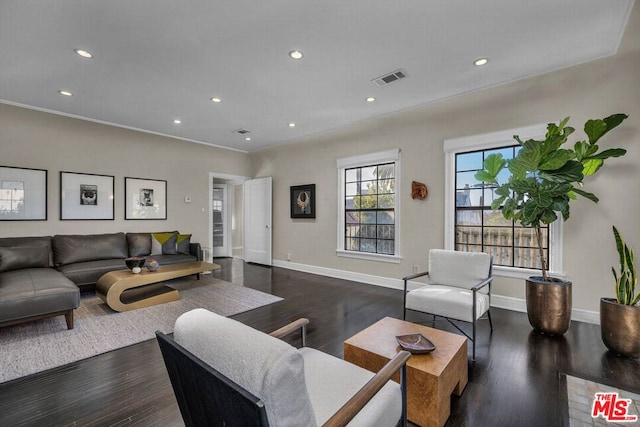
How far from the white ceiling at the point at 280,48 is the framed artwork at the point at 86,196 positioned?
120 cm

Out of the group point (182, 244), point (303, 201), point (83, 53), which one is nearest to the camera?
point (83, 53)

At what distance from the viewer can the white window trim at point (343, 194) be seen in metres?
4.57

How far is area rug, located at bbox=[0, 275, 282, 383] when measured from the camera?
234cm

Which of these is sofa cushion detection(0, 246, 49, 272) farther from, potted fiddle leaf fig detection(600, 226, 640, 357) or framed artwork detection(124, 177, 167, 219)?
potted fiddle leaf fig detection(600, 226, 640, 357)

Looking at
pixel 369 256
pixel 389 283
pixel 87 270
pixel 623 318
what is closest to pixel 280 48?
pixel 369 256

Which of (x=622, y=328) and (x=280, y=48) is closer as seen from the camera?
(x=622, y=328)

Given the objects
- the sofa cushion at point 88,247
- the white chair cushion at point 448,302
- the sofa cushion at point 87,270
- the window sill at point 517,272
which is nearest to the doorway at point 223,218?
the sofa cushion at point 88,247

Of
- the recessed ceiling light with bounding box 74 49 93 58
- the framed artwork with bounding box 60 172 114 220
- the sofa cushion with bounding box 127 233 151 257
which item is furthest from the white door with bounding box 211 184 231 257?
the recessed ceiling light with bounding box 74 49 93 58

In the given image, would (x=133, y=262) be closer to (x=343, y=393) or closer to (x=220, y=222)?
(x=343, y=393)

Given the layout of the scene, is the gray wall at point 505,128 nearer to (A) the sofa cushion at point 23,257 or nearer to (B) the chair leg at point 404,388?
(B) the chair leg at point 404,388

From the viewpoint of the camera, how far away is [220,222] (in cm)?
805

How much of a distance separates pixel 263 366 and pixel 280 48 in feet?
9.53

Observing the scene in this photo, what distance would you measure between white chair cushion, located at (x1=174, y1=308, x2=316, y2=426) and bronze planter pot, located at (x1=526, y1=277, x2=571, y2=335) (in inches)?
117

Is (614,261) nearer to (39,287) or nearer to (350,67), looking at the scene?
(350,67)
